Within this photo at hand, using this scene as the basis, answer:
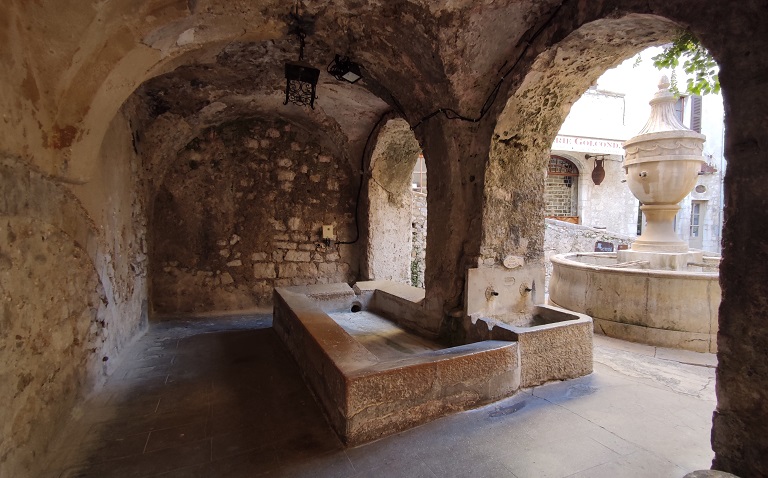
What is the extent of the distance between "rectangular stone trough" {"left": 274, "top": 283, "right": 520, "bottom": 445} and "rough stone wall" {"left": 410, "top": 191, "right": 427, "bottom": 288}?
3908 millimetres

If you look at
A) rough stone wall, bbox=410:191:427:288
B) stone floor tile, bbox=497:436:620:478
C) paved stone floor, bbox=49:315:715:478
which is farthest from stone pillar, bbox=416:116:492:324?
rough stone wall, bbox=410:191:427:288

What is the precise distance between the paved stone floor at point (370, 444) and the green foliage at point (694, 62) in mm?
1967

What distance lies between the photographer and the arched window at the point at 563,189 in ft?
50.9

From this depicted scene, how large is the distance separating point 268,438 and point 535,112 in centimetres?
280

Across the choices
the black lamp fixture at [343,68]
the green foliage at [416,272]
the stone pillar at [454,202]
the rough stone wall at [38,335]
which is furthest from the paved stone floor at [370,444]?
the green foliage at [416,272]

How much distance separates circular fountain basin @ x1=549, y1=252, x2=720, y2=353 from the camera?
3.64 m

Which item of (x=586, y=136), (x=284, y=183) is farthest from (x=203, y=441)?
(x=586, y=136)

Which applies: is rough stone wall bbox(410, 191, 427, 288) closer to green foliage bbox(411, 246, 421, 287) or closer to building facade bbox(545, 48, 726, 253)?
green foliage bbox(411, 246, 421, 287)

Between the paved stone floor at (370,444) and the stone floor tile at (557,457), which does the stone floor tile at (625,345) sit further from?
the stone floor tile at (557,457)

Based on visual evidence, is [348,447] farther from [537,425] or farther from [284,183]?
[284,183]

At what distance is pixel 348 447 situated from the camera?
1.88 m

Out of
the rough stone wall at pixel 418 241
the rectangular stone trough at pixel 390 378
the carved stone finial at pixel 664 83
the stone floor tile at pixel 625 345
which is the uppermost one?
the carved stone finial at pixel 664 83

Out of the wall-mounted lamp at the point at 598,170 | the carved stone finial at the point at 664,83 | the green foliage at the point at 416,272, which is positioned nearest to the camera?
the carved stone finial at the point at 664,83

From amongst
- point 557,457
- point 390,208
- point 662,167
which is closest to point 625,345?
point 557,457
